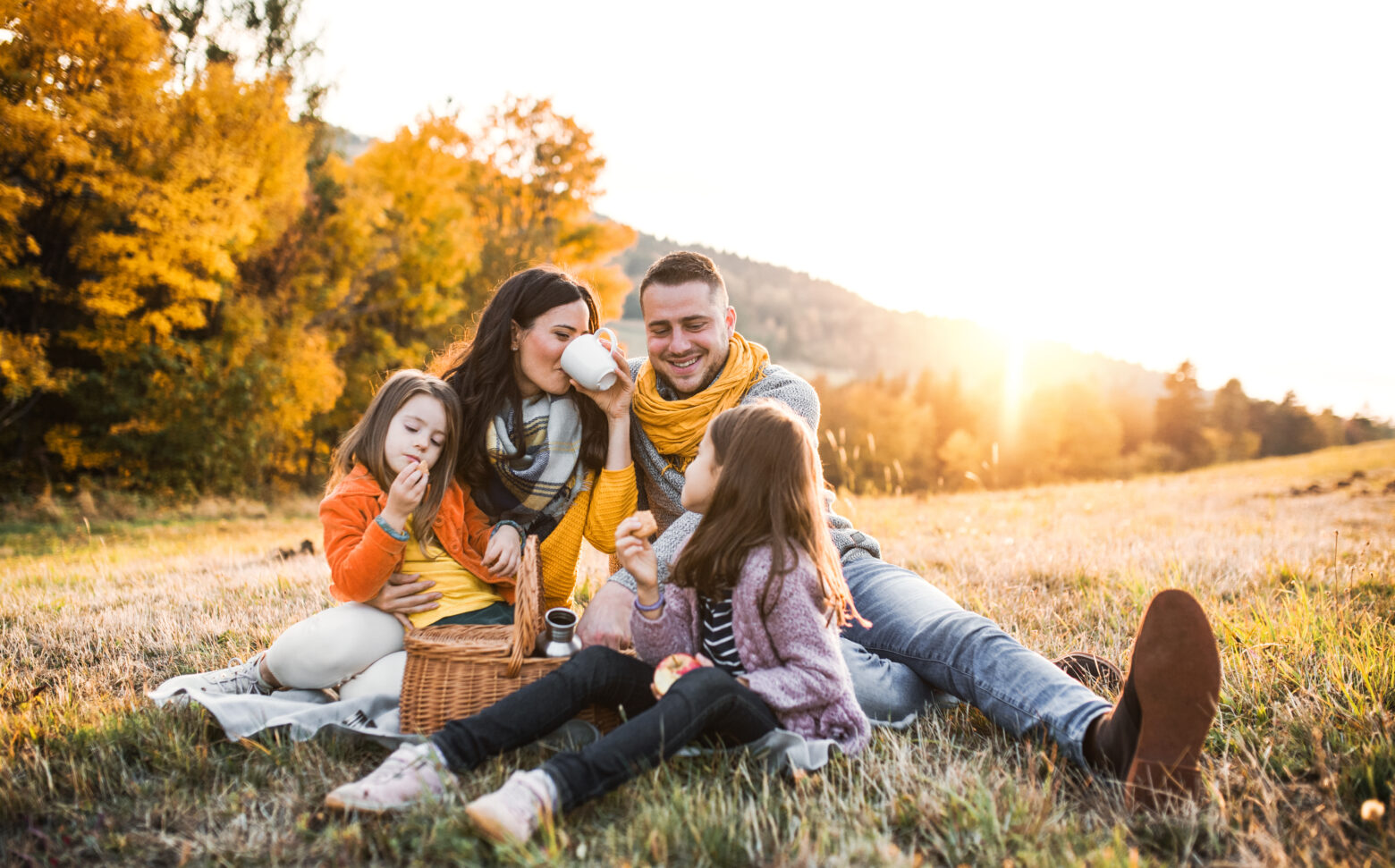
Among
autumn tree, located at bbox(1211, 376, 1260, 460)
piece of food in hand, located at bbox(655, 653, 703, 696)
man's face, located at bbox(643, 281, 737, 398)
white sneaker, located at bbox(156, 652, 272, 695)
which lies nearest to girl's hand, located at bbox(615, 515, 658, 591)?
piece of food in hand, located at bbox(655, 653, 703, 696)

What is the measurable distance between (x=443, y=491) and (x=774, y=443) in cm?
131

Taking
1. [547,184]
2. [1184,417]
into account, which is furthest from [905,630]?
[1184,417]

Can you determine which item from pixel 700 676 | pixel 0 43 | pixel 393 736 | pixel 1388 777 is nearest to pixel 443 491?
pixel 393 736

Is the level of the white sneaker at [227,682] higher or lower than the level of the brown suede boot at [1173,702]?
lower

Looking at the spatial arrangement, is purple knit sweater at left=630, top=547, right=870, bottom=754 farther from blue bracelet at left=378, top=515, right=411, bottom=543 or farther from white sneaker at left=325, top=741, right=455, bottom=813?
blue bracelet at left=378, top=515, right=411, bottom=543

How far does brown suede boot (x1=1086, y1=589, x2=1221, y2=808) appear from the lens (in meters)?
1.85

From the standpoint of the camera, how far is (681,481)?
3.29 meters

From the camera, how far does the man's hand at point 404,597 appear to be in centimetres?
271

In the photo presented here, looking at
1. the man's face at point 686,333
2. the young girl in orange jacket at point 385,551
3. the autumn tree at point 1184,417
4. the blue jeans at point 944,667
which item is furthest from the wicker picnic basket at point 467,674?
the autumn tree at point 1184,417

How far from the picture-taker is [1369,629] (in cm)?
297

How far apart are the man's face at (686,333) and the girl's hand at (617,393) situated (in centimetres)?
22

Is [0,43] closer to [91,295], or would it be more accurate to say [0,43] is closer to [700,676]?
[91,295]

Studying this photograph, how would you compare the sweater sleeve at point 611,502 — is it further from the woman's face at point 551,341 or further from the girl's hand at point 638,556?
the girl's hand at point 638,556

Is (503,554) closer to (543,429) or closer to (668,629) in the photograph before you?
(543,429)
